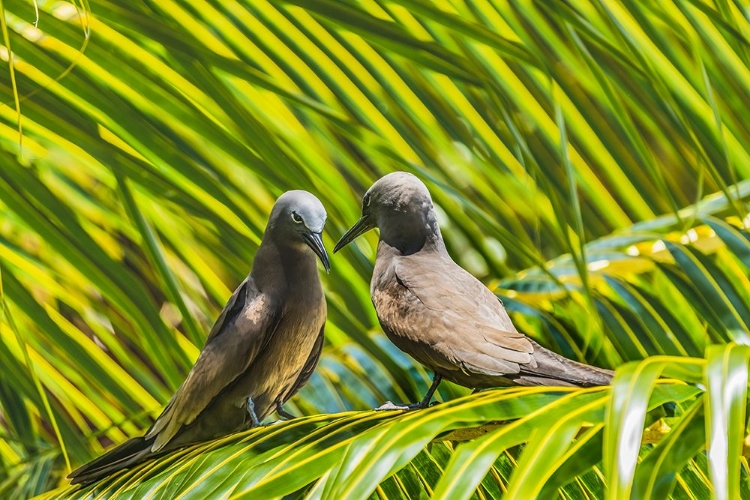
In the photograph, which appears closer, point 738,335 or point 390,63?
point 738,335

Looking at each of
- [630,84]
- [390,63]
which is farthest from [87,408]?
[630,84]

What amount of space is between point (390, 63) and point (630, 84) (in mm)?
414

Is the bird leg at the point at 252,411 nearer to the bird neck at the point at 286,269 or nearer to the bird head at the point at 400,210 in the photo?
the bird neck at the point at 286,269

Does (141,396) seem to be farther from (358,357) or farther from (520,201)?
(520,201)

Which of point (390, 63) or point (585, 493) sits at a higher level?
point (390, 63)

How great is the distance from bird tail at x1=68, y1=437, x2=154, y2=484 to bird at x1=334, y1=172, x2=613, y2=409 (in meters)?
0.38

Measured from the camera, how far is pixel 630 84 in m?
1.67

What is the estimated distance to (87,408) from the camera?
174 cm

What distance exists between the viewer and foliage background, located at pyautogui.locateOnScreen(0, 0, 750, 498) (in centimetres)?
138

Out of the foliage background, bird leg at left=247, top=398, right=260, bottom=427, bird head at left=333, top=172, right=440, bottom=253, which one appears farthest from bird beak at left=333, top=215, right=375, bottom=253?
bird leg at left=247, top=398, right=260, bottom=427

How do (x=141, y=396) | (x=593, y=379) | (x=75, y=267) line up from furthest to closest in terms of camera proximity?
1. (x=141, y=396)
2. (x=75, y=267)
3. (x=593, y=379)

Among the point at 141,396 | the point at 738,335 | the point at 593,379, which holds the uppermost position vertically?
the point at 141,396

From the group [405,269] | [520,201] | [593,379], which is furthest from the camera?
[520,201]

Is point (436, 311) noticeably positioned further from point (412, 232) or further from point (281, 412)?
point (281, 412)
